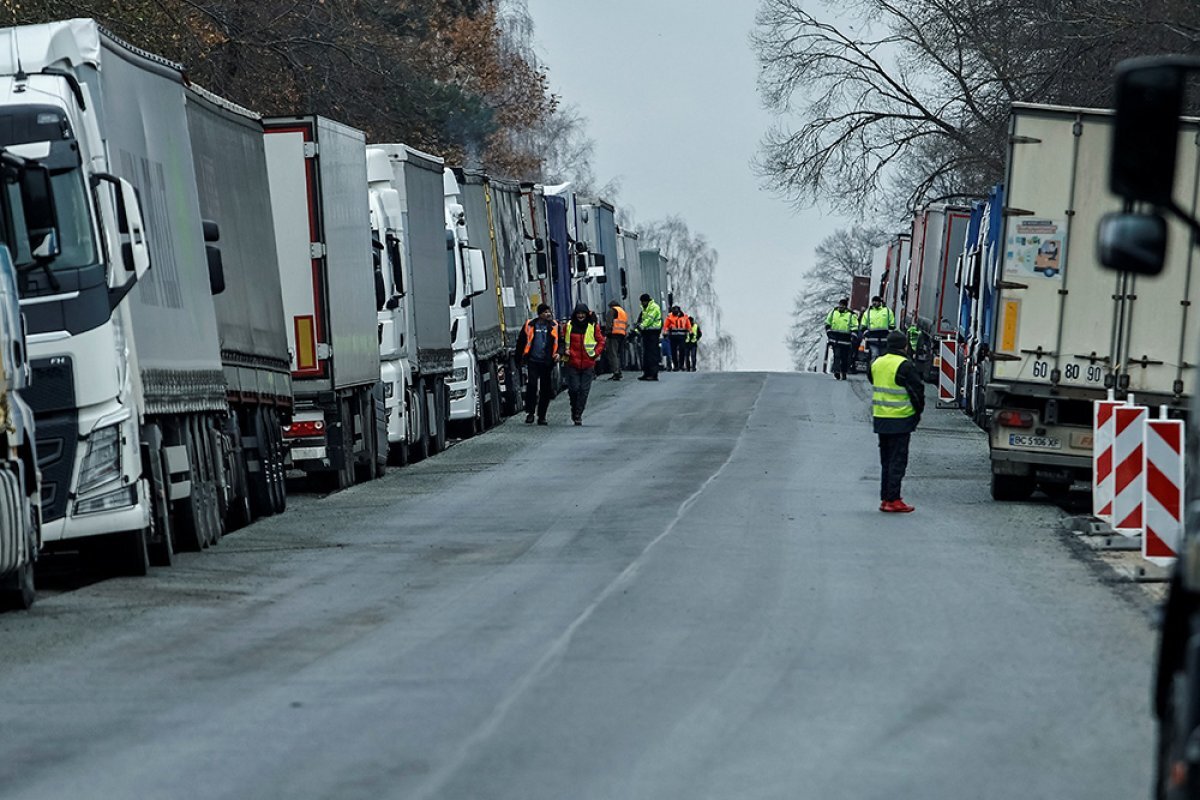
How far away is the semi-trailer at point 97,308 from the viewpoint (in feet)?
46.8

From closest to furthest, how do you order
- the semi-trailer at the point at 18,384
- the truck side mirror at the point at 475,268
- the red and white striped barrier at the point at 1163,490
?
the semi-trailer at the point at 18,384 < the red and white striped barrier at the point at 1163,490 < the truck side mirror at the point at 475,268

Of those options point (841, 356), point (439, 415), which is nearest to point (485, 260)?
point (439, 415)

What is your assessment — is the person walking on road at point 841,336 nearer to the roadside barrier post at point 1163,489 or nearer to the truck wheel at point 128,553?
the roadside barrier post at point 1163,489

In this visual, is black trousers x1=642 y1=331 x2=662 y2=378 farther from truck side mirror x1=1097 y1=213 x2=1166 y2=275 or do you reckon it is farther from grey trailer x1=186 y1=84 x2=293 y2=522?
truck side mirror x1=1097 y1=213 x2=1166 y2=275

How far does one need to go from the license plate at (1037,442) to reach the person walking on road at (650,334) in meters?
26.7

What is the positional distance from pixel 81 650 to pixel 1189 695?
712 centimetres

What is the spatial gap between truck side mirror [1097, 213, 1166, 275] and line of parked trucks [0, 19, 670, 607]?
8.15 m

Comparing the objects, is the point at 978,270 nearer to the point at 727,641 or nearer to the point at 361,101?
the point at 361,101

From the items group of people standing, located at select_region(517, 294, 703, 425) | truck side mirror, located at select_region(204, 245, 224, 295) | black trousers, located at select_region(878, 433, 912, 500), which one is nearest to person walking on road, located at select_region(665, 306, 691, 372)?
group of people standing, located at select_region(517, 294, 703, 425)

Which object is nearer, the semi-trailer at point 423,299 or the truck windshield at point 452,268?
the semi-trailer at point 423,299

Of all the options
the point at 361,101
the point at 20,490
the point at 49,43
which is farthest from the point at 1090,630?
the point at 361,101

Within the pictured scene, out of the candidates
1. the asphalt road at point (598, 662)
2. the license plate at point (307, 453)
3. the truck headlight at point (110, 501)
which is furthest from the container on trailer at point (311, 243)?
the truck headlight at point (110, 501)

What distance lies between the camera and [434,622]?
39.3 ft

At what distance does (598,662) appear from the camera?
33.6 feet
